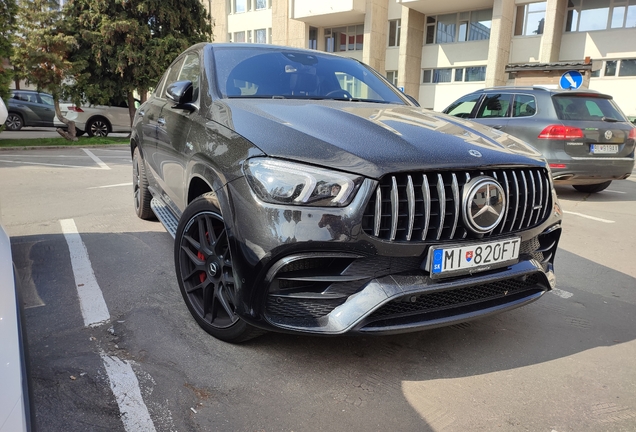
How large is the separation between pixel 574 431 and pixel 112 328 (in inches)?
93.4

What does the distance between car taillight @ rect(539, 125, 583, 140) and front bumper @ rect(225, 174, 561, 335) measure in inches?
213

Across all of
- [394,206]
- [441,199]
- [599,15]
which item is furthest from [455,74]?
[394,206]

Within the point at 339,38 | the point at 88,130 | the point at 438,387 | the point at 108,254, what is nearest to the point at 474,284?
the point at 438,387

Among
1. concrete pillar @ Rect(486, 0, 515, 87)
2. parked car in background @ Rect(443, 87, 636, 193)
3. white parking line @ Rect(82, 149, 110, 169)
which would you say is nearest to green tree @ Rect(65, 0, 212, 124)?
white parking line @ Rect(82, 149, 110, 169)

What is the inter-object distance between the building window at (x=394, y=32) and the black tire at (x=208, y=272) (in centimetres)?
2874

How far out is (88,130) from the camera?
610 inches

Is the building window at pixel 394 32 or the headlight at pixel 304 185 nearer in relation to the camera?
the headlight at pixel 304 185

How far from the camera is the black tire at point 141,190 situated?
4845 mm

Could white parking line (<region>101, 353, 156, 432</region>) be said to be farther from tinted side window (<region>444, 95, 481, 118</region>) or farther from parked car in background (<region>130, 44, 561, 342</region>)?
tinted side window (<region>444, 95, 481, 118</region>)

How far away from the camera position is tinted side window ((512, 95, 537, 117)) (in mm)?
7191

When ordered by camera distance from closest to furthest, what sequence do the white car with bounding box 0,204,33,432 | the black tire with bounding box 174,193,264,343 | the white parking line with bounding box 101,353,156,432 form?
the white car with bounding box 0,204,33,432 → the white parking line with bounding box 101,353,156,432 → the black tire with bounding box 174,193,264,343

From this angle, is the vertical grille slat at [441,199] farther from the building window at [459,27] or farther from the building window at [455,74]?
the building window at [459,27]

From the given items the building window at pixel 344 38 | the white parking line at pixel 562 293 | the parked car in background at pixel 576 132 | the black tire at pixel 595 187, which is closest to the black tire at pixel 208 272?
the white parking line at pixel 562 293

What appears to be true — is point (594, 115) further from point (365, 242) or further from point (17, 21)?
point (17, 21)
